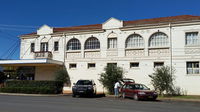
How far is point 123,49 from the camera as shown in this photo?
28.5m

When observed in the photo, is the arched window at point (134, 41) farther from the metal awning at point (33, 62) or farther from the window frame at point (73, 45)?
the metal awning at point (33, 62)

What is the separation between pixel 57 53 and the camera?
3222 cm

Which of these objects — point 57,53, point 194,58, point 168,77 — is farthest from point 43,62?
point 194,58

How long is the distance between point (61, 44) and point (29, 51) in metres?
5.52

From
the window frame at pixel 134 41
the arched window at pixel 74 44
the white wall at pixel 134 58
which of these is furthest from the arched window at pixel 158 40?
the arched window at pixel 74 44

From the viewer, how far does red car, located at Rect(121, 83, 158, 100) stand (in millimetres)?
19688

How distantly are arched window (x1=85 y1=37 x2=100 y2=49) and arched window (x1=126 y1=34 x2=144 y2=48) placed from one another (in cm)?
400

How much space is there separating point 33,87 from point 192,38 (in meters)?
18.2

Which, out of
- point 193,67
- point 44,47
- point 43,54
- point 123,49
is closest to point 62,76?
point 43,54

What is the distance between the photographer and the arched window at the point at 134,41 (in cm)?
2812

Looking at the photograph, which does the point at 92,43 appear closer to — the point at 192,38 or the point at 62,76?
the point at 62,76

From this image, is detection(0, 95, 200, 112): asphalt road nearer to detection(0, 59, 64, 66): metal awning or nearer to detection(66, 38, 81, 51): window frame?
detection(0, 59, 64, 66): metal awning

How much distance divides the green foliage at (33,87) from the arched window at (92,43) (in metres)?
6.76

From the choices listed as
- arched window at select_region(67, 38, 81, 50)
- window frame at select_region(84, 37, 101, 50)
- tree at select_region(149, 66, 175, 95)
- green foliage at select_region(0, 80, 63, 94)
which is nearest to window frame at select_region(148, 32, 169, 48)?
tree at select_region(149, 66, 175, 95)
